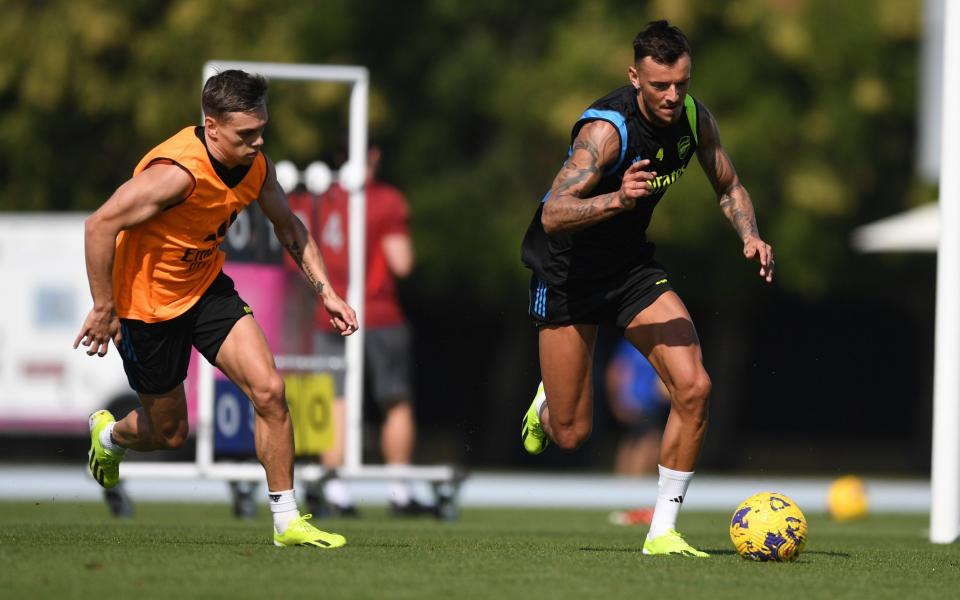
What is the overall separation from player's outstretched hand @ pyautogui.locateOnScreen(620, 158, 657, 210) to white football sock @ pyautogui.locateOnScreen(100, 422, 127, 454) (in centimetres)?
311

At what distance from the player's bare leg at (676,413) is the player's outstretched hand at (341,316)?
1421 millimetres

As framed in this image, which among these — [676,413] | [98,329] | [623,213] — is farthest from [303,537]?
[623,213]

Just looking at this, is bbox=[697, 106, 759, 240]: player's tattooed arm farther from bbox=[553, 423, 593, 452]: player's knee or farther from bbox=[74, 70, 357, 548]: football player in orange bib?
bbox=[74, 70, 357, 548]: football player in orange bib

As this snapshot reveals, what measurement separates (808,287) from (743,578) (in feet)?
49.7

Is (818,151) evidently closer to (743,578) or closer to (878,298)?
(878,298)

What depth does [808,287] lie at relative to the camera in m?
21.9

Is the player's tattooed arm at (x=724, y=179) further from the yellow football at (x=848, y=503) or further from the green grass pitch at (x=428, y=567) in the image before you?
the yellow football at (x=848, y=503)

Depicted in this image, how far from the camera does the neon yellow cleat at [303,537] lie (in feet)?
26.4

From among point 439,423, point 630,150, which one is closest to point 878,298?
point 439,423

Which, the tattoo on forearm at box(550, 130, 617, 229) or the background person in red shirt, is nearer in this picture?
the tattoo on forearm at box(550, 130, 617, 229)

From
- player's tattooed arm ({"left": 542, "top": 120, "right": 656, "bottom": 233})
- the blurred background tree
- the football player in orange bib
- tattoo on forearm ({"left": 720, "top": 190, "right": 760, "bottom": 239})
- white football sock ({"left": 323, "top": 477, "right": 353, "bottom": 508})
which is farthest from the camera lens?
the blurred background tree

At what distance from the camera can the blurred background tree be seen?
21.4m

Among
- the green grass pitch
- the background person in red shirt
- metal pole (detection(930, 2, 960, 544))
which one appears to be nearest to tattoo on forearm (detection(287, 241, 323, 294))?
the green grass pitch

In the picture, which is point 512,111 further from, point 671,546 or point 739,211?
point 671,546
